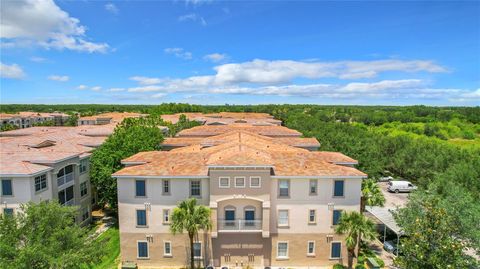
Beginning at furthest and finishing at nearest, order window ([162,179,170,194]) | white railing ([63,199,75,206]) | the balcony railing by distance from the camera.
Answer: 1. white railing ([63,199,75,206])
2. window ([162,179,170,194])
3. the balcony railing

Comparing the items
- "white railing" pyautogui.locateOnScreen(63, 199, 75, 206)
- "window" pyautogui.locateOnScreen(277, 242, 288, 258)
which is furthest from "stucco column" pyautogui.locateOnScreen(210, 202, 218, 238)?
"white railing" pyautogui.locateOnScreen(63, 199, 75, 206)

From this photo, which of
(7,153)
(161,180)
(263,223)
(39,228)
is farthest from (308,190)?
(7,153)

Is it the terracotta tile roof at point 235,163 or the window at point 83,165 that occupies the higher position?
the terracotta tile roof at point 235,163

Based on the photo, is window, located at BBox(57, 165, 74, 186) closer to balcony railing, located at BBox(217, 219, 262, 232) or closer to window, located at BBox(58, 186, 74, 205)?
window, located at BBox(58, 186, 74, 205)

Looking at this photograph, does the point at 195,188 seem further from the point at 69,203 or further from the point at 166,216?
the point at 69,203

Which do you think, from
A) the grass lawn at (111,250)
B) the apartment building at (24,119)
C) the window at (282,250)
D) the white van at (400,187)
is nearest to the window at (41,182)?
the grass lawn at (111,250)

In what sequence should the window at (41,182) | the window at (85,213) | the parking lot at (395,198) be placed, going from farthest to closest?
the parking lot at (395,198) < the window at (85,213) < the window at (41,182)

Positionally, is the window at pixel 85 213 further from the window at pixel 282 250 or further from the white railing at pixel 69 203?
the window at pixel 282 250
